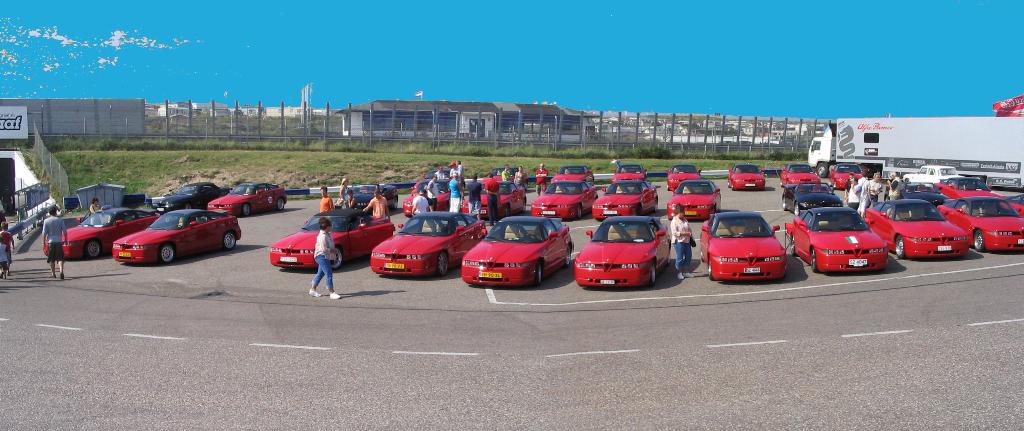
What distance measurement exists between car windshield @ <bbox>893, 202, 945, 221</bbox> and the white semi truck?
2458 centimetres

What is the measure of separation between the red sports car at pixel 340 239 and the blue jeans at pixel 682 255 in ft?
25.7

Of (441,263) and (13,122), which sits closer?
(441,263)

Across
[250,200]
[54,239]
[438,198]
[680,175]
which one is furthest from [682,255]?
[680,175]

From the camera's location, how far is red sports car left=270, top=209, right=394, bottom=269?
2089cm

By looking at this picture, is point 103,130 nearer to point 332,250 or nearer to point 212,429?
point 332,250

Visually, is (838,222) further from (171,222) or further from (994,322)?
(171,222)

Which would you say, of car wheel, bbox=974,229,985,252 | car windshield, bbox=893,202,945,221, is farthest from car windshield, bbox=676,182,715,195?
car wheel, bbox=974,229,985,252

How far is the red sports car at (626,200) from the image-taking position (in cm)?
2952

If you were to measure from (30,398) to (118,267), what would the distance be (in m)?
13.4

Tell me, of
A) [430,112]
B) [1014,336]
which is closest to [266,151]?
[430,112]

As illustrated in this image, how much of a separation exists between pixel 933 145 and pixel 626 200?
23.9m

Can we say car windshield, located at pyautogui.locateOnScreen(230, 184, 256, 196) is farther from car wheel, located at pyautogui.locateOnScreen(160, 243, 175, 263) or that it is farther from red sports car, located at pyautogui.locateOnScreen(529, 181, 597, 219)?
car wheel, located at pyautogui.locateOnScreen(160, 243, 175, 263)

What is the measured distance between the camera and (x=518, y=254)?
61.6ft

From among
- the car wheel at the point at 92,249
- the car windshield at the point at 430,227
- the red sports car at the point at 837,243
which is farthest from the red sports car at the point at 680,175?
the car wheel at the point at 92,249
